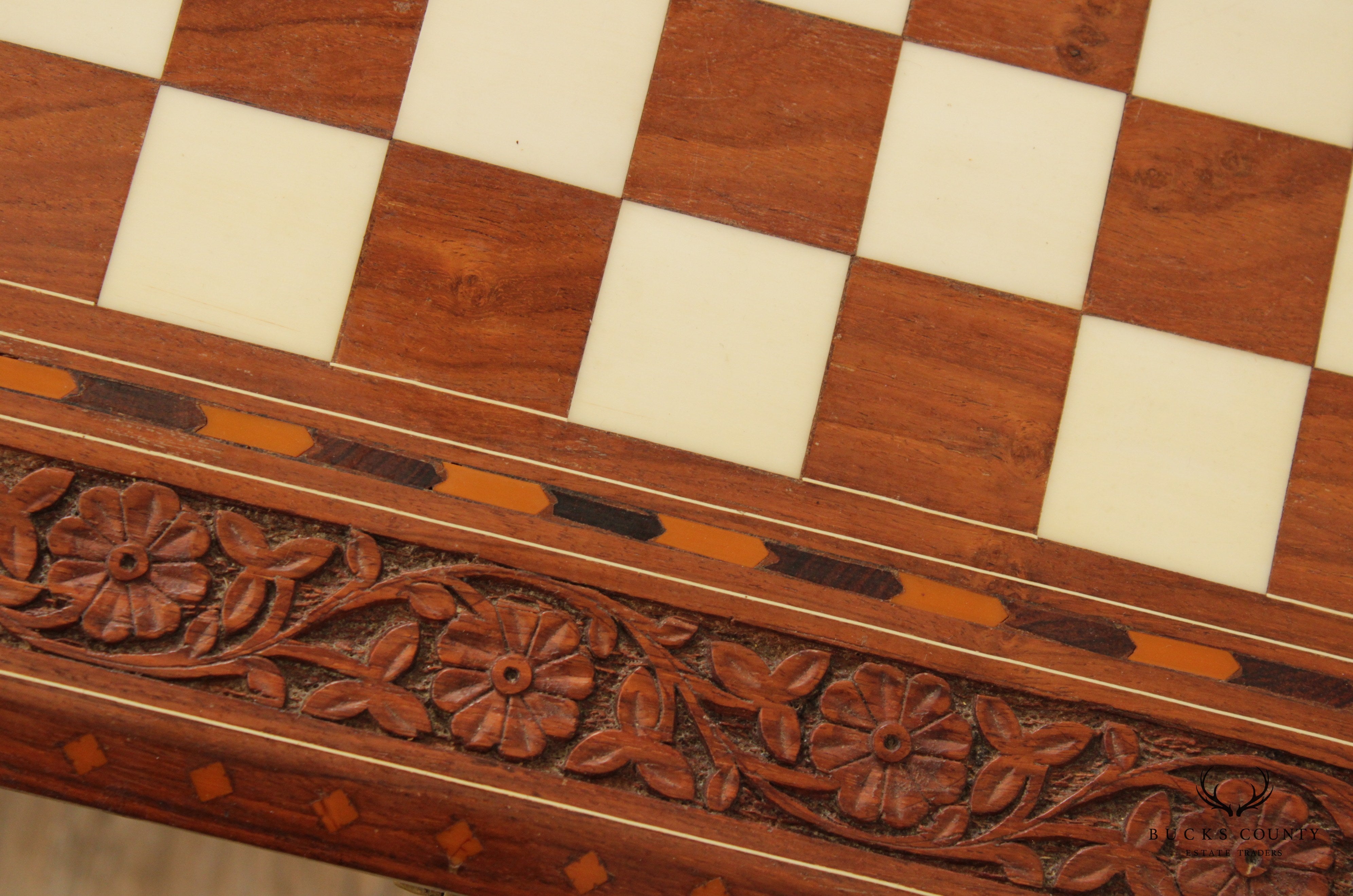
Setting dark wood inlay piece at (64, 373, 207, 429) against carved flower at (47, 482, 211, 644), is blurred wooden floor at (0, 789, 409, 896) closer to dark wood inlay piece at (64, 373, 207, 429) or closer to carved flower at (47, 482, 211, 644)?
carved flower at (47, 482, 211, 644)

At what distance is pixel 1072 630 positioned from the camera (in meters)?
1.24

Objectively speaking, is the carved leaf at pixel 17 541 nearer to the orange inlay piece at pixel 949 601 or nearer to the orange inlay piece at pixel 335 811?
the orange inlay piece at pixel 335 811

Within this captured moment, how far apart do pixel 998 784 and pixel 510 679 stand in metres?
0.71

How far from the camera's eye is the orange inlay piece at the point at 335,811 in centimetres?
115

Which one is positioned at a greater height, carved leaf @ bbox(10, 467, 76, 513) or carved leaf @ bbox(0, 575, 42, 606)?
carved leaf @ bbox(10, 467, 76, 513)

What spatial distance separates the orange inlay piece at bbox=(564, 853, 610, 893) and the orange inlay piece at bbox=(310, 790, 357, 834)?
31cm

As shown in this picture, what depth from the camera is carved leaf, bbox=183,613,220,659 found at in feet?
3.85

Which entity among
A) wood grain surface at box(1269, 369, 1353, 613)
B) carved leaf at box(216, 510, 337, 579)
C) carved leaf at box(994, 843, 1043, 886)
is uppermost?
wood grain surface at box(1269, 369, 1353, 613)

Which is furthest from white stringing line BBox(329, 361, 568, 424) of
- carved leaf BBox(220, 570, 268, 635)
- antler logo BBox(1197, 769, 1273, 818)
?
antler logo BBox(1197, 769, 1273, 818)

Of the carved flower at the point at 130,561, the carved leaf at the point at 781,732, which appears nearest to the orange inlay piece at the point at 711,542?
the carved leaf at the point at 781,732

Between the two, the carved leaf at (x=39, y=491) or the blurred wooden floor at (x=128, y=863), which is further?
the blurred wooden floor at (x=128, y=863)

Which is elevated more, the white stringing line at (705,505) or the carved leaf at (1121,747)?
the white stringing line at (705,505)

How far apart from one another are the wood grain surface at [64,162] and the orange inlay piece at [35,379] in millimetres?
117

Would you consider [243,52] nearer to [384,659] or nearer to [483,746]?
[384,659]
